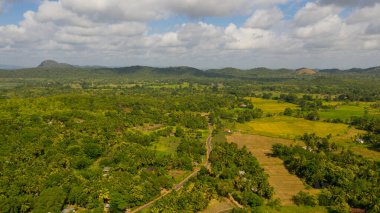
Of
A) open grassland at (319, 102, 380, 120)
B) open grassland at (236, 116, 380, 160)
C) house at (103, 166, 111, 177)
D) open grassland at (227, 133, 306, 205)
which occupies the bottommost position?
open grassland at (227, 133, 306, 205)

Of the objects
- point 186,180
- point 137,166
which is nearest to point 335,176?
point 186,180

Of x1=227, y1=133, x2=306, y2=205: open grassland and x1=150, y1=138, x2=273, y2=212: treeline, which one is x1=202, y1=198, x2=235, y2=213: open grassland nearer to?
x1=150, y1=138, x2=273, y2=212: treeline

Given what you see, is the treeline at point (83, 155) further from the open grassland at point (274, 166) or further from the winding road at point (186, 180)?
the open grassland at point (274, 166)

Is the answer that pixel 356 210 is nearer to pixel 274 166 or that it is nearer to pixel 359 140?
pixel 274 166

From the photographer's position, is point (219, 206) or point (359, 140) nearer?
point (219, 206)

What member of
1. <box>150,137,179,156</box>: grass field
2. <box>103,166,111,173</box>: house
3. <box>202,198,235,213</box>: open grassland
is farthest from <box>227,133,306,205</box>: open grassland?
<box>103,166,111,173</box>: house

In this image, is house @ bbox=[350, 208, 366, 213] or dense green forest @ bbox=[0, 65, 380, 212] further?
dense green forest @ bbox=[0, 65, 380, 212]

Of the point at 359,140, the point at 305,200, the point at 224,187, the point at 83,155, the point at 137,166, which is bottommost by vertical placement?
the point at 305,200
